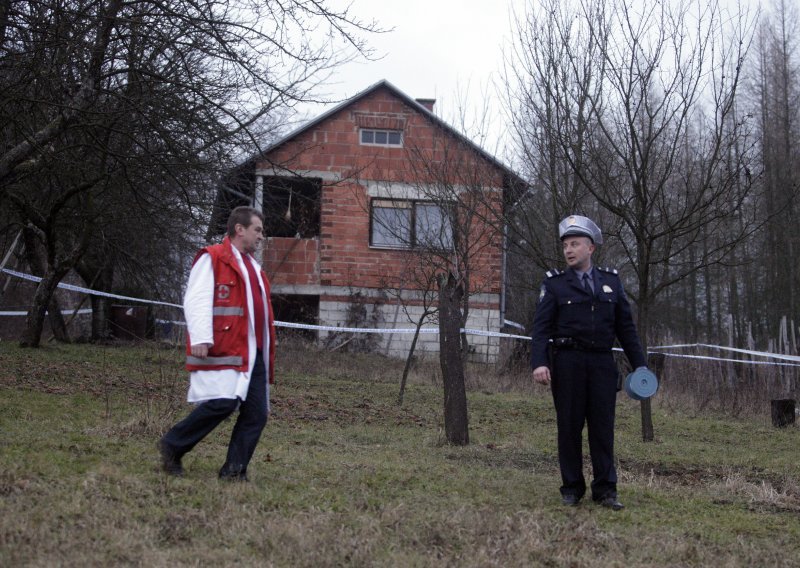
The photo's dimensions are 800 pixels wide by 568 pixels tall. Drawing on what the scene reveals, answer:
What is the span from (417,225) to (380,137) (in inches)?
189

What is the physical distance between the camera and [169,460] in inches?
251

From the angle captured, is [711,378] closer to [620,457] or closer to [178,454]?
[620,457]

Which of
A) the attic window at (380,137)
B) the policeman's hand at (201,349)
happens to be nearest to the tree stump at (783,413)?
the policeman's hand at (201,349)

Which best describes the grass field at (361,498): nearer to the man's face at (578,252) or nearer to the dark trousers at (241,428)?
the dark trousers at (241,428)

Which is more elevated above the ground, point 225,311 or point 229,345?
point 225,311

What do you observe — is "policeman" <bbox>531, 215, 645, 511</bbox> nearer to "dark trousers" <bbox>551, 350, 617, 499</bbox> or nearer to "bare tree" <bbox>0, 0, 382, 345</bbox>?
"dark trousers" <bbox>551, 350, 617, 499</bbox>

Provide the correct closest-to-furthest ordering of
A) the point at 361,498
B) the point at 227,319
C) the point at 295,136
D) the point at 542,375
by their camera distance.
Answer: the point at 227,319 → the point at 361,498 → the point at 542,375 → the point at 295,136

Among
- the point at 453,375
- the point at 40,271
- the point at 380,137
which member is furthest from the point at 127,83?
the point at 380,137

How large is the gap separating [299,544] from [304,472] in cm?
226

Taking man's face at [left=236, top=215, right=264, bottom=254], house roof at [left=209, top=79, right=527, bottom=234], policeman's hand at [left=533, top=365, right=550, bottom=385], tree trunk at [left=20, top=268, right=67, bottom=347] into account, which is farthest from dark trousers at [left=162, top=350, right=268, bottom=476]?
tree trunk at [left=20, top=268, right=67, bottom=347]

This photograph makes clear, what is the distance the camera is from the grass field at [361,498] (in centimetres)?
495

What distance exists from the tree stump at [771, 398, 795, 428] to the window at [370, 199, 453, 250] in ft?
20.7

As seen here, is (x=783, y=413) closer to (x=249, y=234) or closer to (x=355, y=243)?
(x=249, y=234)

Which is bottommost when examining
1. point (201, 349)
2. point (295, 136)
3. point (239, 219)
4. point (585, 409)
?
point (585, 409)
